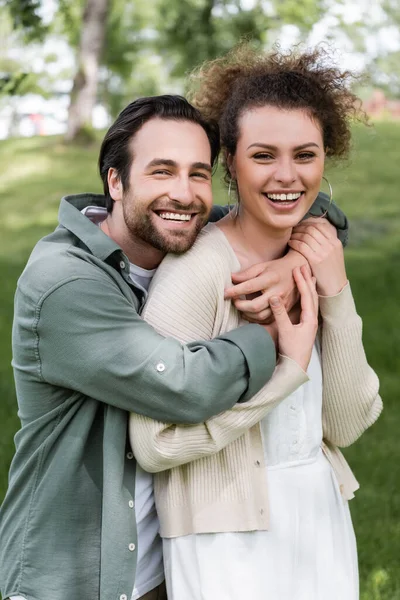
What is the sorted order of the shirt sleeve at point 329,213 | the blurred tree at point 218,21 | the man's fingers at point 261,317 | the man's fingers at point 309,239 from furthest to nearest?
the blurred tree at point 218,21
the shirt sleeve at point 329,213
the man's fingers at point 309,239
the man's fingers at point 261,317

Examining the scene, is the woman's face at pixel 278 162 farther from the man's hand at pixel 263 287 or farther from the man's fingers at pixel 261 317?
the man's fingers at pixel 261 317

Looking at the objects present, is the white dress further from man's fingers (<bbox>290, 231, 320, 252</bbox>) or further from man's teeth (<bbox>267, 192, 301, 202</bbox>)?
man's teeth (<bbox>267, 192, 301, 202</bbox>)

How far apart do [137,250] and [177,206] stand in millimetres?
218

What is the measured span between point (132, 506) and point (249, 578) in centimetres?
36

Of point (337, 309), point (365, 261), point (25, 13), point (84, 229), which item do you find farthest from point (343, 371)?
point (365, 261)

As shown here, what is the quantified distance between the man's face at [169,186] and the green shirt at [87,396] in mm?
134

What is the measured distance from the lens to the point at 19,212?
1315 cm

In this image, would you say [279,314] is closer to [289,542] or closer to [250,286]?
[250,286]

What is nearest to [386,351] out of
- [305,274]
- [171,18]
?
[305,274]

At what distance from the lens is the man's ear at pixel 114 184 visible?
272 cm

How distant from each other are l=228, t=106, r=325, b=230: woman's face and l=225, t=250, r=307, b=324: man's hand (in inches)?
4.7

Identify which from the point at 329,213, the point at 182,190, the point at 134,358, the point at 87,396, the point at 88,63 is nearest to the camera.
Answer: the point at 134,358

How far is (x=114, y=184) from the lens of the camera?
275cm

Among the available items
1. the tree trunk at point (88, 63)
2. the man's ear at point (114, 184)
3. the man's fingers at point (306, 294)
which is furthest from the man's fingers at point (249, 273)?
the tree trunk at point (88, 63)
